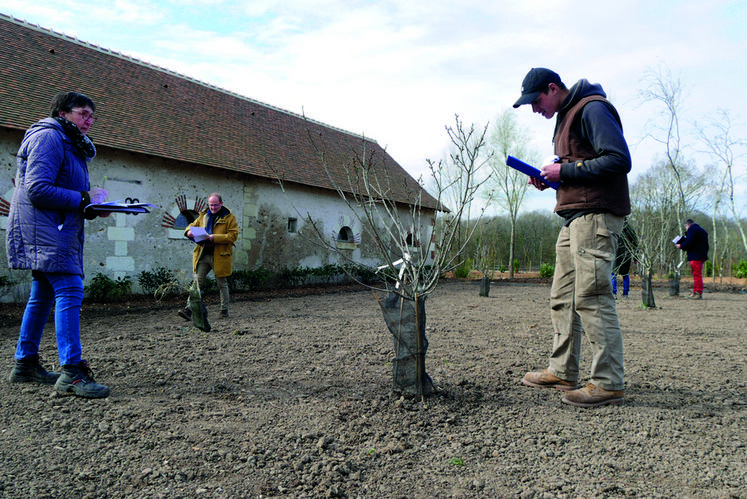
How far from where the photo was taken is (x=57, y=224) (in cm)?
308

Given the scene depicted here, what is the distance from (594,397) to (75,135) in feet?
12.9

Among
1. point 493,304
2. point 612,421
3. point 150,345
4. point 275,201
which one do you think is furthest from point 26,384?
point 275,201

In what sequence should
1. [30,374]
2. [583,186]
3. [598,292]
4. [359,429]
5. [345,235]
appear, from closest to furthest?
1. [359,429]
2. [598,292]
3. [583,186]
4. [30,374]
5. [345,235]

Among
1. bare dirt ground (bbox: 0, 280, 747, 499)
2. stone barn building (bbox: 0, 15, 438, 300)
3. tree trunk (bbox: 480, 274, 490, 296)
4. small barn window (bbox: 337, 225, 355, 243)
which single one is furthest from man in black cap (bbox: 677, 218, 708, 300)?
small barn window (bbox: 337, 225, 355, 243)

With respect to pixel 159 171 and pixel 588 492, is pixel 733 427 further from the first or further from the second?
pixel 159 171

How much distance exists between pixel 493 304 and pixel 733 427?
7.37 metres

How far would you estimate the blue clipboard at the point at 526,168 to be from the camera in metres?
3.05

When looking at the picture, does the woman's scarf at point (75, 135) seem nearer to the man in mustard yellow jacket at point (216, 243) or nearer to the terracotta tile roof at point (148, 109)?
the man in mustard yellow jacket at point (216, 243)

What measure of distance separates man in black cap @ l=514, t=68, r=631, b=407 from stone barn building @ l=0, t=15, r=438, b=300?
5.26 meters

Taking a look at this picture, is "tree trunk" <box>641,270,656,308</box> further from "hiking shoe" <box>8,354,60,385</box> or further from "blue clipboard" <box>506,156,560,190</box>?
"hiking shoe" <box>8,354,60,385</box>

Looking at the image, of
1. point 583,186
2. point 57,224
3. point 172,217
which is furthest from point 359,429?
point 172,217

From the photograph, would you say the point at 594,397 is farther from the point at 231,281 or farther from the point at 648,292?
the point at 231,281

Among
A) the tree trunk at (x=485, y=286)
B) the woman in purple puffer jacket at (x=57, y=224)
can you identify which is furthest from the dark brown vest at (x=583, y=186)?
the tree trunk at (x=485, y=286)

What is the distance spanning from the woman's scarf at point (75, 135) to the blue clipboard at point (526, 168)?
9.49ft
